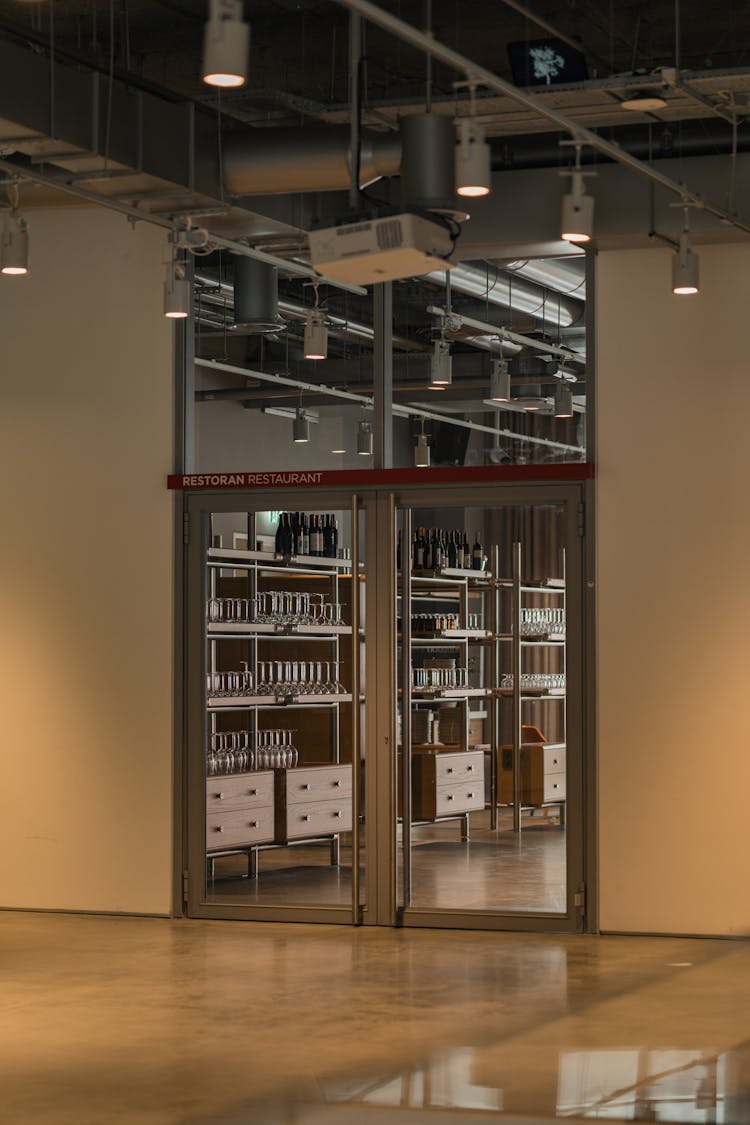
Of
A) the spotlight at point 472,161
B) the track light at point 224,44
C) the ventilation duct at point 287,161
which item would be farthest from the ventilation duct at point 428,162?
the track light at point 224,44

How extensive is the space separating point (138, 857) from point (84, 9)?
4600mm

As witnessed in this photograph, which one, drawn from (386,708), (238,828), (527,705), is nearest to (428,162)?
(386,708)

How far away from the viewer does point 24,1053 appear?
21.0 feet

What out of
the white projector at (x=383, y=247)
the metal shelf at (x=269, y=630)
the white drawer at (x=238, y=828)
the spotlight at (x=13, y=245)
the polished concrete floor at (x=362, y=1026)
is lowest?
the polished concrete floor at (x=362, y=1026)

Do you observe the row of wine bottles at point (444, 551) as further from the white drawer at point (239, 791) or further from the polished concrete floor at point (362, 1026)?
the polished concrete floor at point (362, 1026)

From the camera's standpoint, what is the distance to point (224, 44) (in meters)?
5.38

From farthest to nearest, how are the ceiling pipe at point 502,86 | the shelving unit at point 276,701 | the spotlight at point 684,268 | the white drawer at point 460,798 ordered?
the white drawer at point 460,798 → the shelving unit at point 276,701 → the spotlight at point 684,268 → the ceiling pipe at point 502,86

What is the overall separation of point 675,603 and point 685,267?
1841 mm

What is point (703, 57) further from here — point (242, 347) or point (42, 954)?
point (42, 954)

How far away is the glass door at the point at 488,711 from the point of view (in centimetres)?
912

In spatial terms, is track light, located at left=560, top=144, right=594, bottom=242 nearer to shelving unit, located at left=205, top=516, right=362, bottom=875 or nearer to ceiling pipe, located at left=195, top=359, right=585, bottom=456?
ceiling pipe, located at left=195, top=359, right=585, bottom=456

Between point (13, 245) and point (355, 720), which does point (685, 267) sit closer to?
point (355, 720)

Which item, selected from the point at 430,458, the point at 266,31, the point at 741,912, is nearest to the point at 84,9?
the point at 266,31

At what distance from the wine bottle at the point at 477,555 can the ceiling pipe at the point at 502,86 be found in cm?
247
